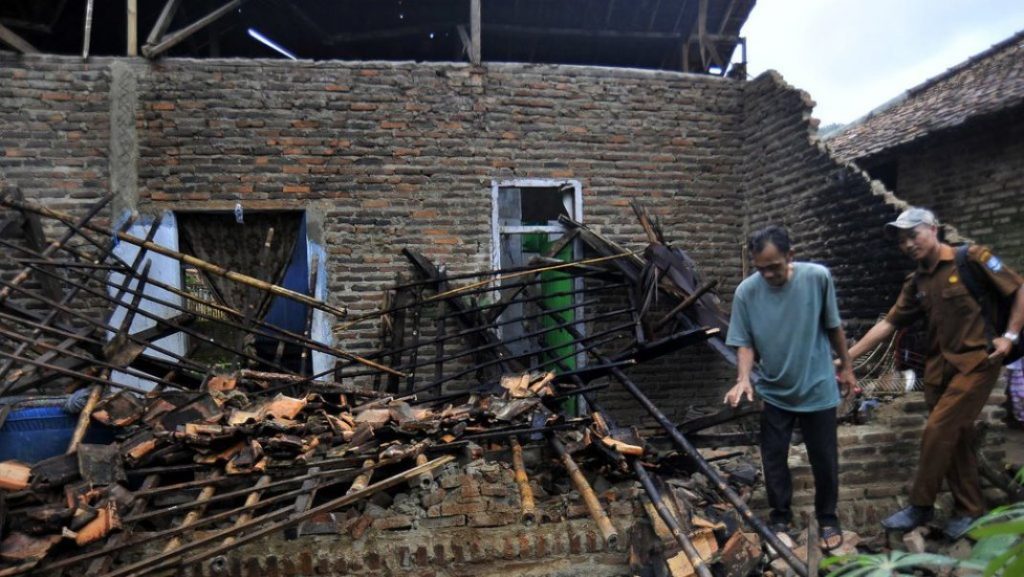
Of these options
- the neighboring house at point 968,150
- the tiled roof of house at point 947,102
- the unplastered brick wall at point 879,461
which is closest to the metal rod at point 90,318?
the unplastered brick wall at point 879,461

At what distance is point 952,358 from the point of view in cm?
330

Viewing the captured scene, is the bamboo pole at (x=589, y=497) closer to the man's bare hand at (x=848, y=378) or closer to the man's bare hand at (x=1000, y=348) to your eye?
the man's bare hand at (x=848, y=378)

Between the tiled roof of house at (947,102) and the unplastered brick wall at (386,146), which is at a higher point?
the tiled roof of house at (947,102)

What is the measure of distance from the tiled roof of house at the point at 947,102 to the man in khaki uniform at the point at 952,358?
144 inches

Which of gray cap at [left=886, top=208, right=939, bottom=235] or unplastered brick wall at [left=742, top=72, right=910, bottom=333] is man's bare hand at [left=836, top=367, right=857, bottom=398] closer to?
gray cap at [left=886, top=208, right=939, bottom=235]

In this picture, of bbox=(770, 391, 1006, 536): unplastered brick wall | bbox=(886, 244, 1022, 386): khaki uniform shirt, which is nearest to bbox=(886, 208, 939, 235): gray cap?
bbox=(886, 244, 1022, 386): khaki uniform shirt

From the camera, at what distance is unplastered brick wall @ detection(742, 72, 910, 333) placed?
5.30 meters

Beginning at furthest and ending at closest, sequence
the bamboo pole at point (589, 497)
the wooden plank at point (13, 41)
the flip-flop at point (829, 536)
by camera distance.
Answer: the wooden plank at point (13, 41) → the flip-flop at point (829, 536) → the bamboo pole at point (589, 497)

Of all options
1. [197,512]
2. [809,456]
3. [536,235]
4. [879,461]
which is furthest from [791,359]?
[536,235]

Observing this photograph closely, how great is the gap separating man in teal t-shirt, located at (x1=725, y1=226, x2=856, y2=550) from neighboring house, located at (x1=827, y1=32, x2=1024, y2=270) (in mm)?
5234

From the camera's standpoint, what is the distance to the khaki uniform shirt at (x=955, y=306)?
322 cm

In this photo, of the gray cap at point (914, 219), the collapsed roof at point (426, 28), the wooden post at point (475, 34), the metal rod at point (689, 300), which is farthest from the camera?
the collapsed roof at point (426, 28)

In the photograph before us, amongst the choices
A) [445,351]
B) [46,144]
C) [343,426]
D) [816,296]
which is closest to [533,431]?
[343,426]

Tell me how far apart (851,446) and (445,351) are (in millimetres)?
3667
